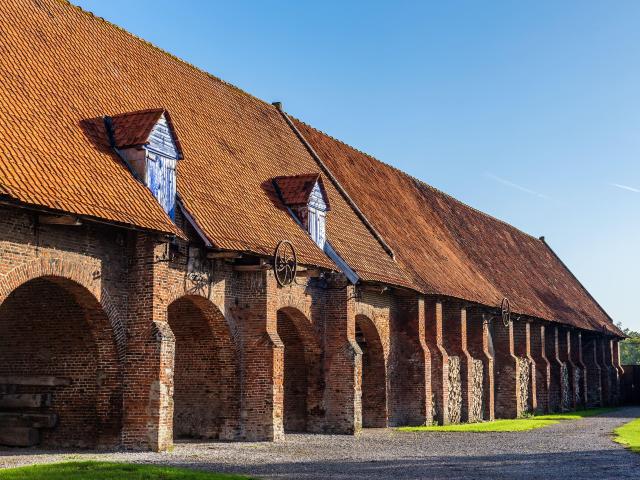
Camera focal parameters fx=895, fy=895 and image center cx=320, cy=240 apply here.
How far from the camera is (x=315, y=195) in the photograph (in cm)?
2247

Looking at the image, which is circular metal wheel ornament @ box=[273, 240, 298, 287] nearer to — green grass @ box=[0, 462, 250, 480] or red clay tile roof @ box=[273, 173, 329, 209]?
red clay tile roof @ box=[273, 173, 329, 209]

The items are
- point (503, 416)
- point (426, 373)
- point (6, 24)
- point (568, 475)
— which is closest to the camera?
point (568, 475)

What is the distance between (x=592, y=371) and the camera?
44.7 metres

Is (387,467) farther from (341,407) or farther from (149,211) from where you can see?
(341,407)

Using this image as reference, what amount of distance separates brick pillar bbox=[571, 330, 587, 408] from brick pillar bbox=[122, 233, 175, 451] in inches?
1169

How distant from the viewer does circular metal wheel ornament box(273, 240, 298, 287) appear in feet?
62.8

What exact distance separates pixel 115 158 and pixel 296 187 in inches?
246

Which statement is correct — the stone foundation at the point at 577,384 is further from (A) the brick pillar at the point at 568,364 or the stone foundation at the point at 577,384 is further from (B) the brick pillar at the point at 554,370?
(B) the brick pillar at the point at 554,370

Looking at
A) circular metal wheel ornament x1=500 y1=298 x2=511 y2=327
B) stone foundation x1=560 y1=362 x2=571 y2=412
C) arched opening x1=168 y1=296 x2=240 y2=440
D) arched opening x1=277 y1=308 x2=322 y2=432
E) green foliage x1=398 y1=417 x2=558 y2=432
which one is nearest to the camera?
arched opening x1=168 y1=296 x2=240 y2=440

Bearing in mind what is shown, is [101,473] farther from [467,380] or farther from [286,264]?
[467,380]

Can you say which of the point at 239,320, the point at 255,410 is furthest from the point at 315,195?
the point at 255,410

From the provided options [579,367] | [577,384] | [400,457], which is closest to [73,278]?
[400,457]

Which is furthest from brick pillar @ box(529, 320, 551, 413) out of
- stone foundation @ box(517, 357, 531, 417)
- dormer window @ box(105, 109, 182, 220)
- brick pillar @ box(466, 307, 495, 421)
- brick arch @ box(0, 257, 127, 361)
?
brick arch @ box(0, 257, 127, 361)

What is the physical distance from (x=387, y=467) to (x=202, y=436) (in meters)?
6.24
